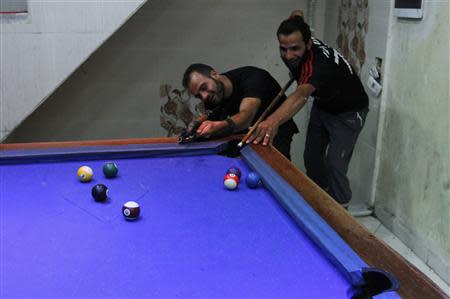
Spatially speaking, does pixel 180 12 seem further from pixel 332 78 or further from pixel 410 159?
pixel 410 159

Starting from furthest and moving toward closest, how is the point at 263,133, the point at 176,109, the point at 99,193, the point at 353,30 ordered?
1. the point at 176,109
2. the point at 353,30
3. the point at 263,133
4. the point at 99,193

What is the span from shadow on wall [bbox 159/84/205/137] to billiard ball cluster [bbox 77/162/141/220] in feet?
6.97

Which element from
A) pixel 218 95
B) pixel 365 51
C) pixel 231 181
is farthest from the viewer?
pixel 365 51

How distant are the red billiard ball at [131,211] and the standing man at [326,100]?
113cm

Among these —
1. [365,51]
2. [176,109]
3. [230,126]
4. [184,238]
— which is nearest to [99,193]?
[184,238]

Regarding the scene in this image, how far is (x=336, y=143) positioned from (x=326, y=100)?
0.27 metres

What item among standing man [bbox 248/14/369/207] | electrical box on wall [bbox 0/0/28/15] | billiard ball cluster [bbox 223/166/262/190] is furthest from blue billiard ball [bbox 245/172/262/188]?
electrical box on wall [bbox 0/0/28/15]

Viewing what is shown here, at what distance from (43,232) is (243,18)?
9.36 feet

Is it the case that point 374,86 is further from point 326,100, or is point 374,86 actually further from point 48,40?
point 48,40

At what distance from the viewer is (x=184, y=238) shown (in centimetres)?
134

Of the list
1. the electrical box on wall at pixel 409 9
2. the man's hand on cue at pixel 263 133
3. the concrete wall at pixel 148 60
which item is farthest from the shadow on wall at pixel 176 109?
the man's hand on cue at pixel 263 133

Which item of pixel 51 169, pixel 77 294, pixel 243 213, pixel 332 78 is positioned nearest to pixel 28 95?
pixel 51 169

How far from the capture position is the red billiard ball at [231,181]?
5.56ft

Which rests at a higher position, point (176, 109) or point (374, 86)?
point (374, 86)
